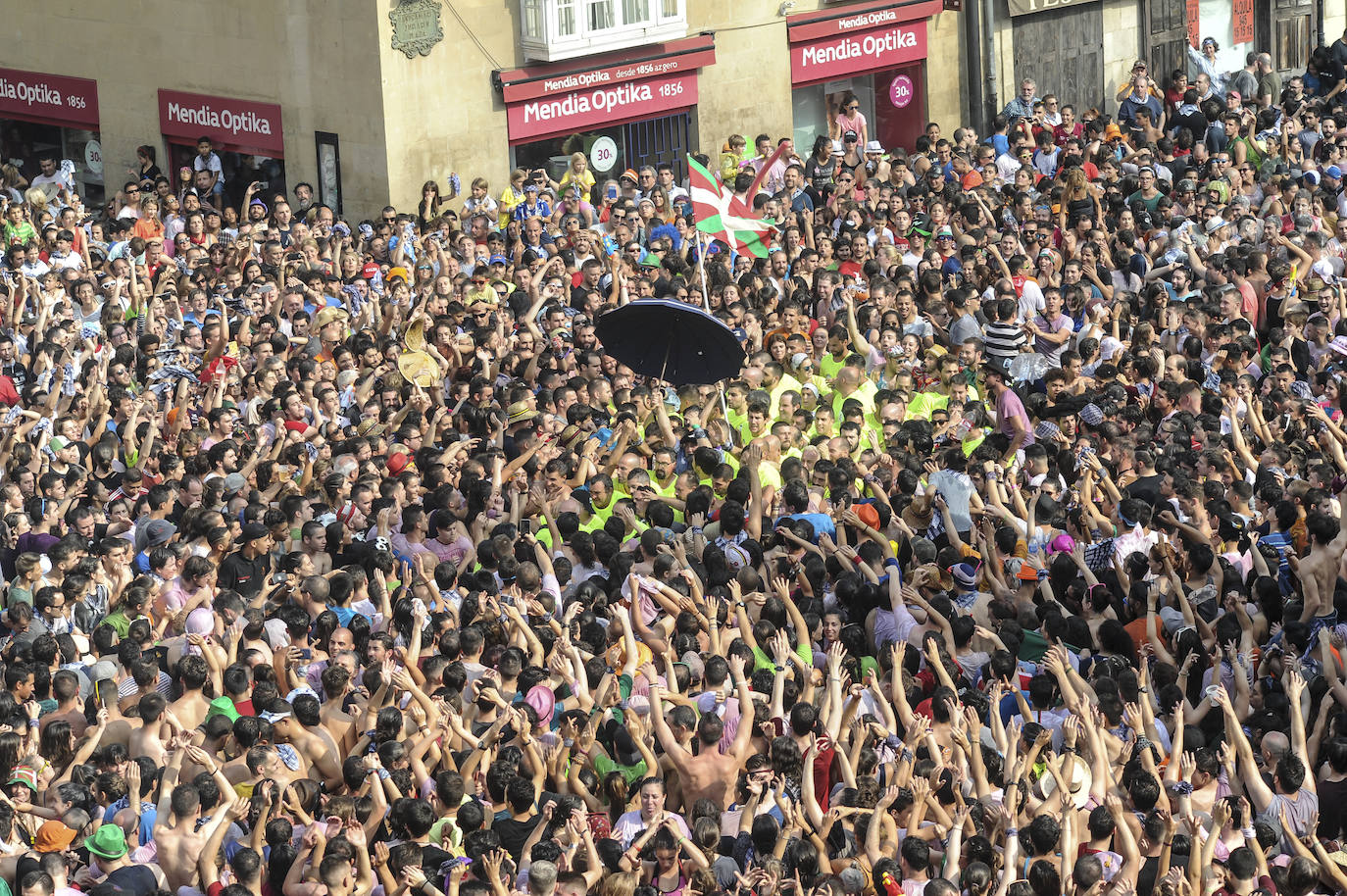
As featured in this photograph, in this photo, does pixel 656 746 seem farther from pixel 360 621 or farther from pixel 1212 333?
pixel 1212 333

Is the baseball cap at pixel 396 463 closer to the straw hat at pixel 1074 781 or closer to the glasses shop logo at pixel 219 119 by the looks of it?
the straw hat at pixel 1074 781

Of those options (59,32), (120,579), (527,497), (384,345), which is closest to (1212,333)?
(527,497)

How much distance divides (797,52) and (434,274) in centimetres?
859

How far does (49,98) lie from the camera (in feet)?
78.1

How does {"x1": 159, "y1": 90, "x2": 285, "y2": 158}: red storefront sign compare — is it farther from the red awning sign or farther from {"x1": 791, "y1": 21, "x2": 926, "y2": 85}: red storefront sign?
{"x1": 791, "y1": 21, "x2": 926, "y2": 85}: red storefront sign

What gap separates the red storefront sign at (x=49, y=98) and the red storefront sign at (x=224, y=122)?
1323mm

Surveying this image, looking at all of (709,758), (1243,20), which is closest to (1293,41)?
(1243,20)

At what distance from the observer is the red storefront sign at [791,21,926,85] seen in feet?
79.4

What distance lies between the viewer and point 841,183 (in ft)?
64.5

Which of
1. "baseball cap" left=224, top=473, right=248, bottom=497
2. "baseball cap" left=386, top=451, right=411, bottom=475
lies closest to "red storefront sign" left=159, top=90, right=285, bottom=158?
"baseball cap" left=386, top=451, right=411, bottom=475

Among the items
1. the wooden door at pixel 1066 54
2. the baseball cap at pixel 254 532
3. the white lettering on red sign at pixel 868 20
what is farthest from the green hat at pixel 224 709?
the wooden door at pixel 1066 54

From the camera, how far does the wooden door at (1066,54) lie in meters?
25.8

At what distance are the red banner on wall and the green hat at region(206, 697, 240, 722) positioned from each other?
2211cm

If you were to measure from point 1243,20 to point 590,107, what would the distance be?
1120 centimetres
